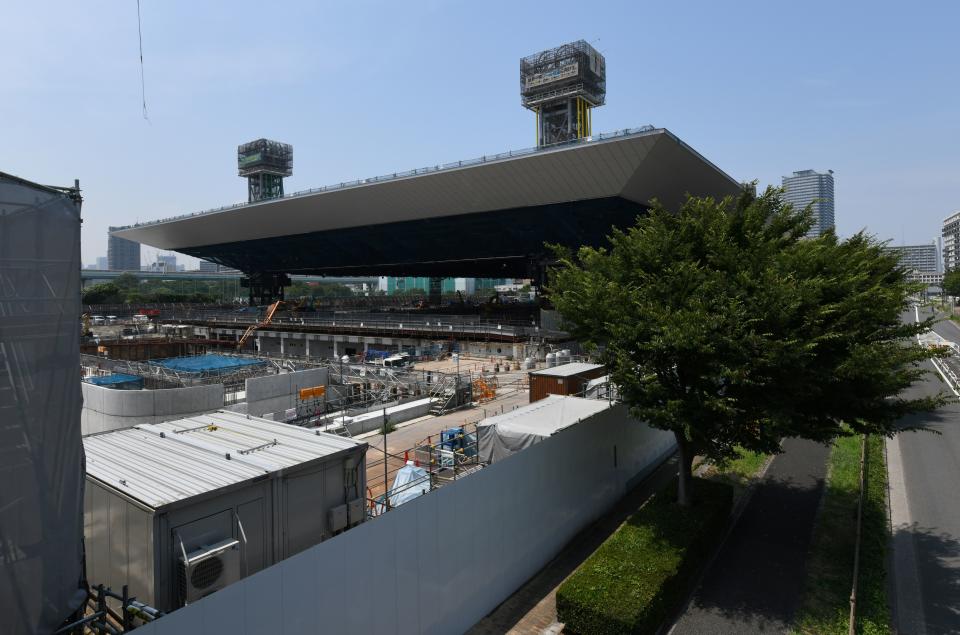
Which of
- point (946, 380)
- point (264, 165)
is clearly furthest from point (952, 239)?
point (264, 165)

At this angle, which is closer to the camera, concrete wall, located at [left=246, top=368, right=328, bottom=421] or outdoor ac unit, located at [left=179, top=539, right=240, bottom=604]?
outdoor ac unit, located at [left=179, top=539, right=240, bottom=604]

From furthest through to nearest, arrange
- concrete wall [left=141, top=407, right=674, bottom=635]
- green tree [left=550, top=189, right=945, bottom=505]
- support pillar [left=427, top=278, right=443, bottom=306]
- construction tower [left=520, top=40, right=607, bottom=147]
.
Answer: support pillar [left=427, top=278, right=443, bottom=306]
construction tower [left=520, top=40, right=607, bottom=147]
green tree [left=550, top=189, right=945, bottom=505]
concrete wall [left=141, top=407, right=674, bottom=635]

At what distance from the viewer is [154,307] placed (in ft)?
304

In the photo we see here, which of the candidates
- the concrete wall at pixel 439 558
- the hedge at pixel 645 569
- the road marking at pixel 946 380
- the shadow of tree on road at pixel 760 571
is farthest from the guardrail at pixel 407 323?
the concrete wall at pixel 439 558

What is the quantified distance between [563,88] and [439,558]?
313 feet

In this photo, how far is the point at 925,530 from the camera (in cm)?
1334

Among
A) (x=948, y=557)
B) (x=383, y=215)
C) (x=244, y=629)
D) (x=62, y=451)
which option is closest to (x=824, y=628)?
(x=948, y=557)

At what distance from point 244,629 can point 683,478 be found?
34.4 feet

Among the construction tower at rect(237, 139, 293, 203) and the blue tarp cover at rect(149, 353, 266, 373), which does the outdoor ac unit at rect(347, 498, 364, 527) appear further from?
the construction tower at rect(237, 139, 293, 203)

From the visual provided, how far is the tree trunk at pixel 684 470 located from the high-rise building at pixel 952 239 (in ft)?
714

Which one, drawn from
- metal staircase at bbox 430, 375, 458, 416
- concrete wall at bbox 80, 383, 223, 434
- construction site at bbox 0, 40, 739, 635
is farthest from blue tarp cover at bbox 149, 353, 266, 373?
metal staircase at bbox 430, 375, 458, 416

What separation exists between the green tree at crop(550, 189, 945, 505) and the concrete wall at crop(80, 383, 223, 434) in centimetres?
1443

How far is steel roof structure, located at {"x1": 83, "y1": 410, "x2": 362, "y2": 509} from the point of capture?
21.4ft

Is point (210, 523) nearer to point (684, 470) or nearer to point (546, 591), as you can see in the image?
point (546, 591)
